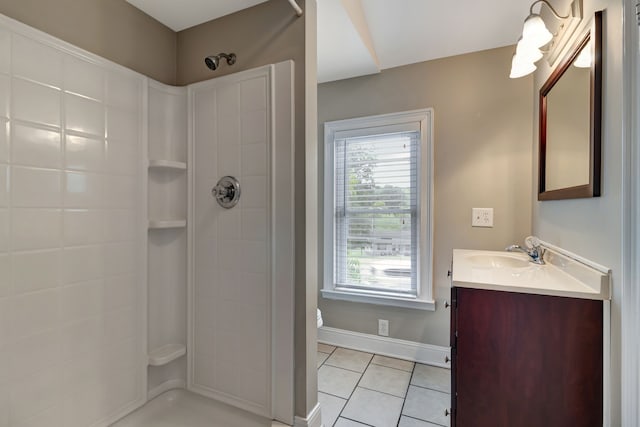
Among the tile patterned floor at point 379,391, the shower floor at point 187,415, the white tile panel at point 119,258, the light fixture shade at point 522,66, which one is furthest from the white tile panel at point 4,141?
the light fixture shade at point 522,66

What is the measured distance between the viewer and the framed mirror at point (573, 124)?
109 cm

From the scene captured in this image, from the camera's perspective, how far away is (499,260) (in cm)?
175

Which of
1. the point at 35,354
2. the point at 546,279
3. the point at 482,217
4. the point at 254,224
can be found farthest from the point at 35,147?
the point at 482,217

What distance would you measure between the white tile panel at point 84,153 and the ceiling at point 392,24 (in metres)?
0.81

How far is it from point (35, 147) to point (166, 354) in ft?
3.95

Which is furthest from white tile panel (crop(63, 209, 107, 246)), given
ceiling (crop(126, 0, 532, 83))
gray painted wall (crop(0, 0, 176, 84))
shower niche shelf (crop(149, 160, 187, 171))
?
ceiling (crop(126, 0, 532, 83))

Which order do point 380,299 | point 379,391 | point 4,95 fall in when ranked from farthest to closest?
point 380,299
point 379,391
point 4,95

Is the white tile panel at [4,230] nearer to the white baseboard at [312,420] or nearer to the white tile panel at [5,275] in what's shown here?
the white tile panel at [5,275]

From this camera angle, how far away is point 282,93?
1.48 m

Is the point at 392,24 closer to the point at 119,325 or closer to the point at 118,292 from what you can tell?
the point at 118,292

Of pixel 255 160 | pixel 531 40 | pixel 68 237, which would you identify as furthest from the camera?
pixel 255 160

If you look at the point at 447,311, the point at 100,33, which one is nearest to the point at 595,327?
the point at 447,311

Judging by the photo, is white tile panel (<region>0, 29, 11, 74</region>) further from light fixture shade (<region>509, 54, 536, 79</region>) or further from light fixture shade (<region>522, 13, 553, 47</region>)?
light fixture shade (<region>509, 54, 536, 79</region>)

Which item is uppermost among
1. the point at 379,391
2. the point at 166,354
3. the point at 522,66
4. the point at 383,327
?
the point at 522,66
